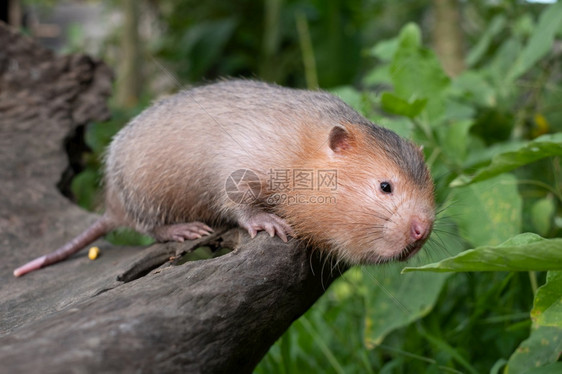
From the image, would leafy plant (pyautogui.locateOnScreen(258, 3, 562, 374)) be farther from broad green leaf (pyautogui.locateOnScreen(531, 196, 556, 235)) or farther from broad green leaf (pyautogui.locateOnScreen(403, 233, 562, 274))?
broad green leaf (pyautogui.locateOnScreen(403, 233, 562, 274))

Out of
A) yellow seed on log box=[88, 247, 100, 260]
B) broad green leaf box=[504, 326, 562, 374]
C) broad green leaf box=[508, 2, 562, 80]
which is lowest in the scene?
broad green leaf box=[504, 326, 562, 374]

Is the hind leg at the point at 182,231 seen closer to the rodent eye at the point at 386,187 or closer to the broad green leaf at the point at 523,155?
the rodent eye at the point at 386,187

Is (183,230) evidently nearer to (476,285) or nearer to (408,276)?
(408,276)

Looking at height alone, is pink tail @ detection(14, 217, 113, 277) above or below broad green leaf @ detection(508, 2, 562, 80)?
below

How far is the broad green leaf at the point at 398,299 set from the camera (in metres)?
3.99

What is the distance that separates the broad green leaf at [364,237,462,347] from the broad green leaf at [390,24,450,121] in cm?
108

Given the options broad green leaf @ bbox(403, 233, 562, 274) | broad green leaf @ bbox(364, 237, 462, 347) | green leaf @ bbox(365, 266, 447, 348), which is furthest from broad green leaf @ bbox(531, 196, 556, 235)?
broad green leaf @ bbox(403, 233, 562, 274)

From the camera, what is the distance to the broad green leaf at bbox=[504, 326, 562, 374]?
305cm

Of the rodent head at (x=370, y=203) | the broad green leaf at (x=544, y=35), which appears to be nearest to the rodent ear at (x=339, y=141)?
the rodent head at (x=370, y=203)

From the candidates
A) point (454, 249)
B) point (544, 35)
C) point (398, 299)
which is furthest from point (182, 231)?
point (544, 35)
